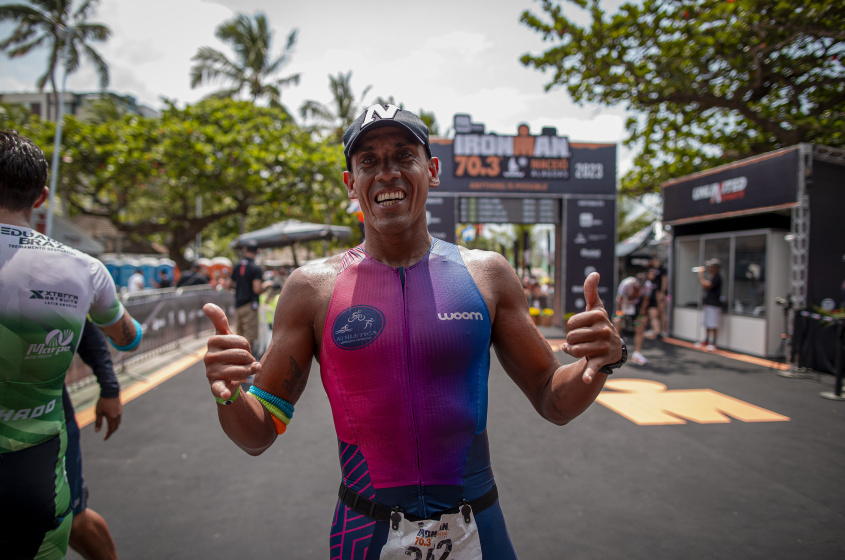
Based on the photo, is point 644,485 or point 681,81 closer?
point 644,485

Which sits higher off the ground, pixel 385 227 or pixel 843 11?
pixel 843 11

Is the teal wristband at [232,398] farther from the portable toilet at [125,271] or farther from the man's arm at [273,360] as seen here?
the portable toilet at [125,271]

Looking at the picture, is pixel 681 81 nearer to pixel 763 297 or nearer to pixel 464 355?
pixel 763 297

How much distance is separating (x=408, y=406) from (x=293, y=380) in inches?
16.0

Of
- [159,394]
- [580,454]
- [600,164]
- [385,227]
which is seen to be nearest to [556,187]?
[600,164]

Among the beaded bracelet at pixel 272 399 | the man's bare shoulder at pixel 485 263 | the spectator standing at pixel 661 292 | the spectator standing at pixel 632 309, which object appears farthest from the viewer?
the spectator standing at pixel 661 292

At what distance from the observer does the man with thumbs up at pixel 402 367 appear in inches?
53.2

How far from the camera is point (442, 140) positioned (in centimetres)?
1261

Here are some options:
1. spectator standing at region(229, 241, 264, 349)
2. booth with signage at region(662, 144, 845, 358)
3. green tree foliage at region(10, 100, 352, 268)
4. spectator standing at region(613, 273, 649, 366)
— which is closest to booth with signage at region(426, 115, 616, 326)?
booth with signage at region(662, 144, 845, 358)

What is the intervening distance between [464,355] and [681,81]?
11878 millimetres

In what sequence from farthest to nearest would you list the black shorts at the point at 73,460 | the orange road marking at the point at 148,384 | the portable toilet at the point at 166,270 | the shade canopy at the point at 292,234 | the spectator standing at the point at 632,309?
the portable toilet at the point at 166,270 → the shade canopy at the point at 292,234 → the spectator standing at the point at 632,309 → the orange road marking at the point at 148,384 → the black shorts at the point at 73,460

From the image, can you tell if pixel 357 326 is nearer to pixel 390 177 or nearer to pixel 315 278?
pixel 315 278

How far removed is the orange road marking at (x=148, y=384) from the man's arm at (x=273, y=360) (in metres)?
4.67

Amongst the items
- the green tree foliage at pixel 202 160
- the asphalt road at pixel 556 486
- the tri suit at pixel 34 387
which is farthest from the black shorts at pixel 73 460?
the green tree foliage at pixel 202 160
